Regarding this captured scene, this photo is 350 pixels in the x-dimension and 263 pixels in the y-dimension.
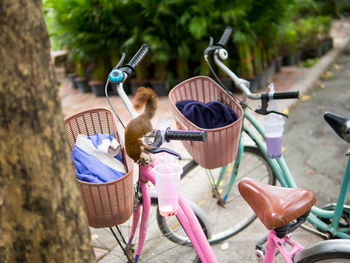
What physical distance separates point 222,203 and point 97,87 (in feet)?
13.8

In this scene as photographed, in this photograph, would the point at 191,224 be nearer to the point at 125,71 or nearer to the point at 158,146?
the point at 158,146

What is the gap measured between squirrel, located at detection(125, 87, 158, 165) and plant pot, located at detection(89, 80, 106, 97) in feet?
16.7

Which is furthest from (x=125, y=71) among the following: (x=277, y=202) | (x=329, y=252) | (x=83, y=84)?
(x=83, y=84)

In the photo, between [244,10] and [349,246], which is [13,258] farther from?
[244,10]

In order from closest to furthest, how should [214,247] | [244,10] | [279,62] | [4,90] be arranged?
[4,90] → [214,247] → [244,10] → [279,62]

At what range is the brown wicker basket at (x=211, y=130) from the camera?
1987 millimetres

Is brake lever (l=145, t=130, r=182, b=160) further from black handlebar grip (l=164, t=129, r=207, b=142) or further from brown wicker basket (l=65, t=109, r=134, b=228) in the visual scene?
brown wicker basket (l=65, t=109, r=134, b=228)

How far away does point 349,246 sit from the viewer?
1.49 m

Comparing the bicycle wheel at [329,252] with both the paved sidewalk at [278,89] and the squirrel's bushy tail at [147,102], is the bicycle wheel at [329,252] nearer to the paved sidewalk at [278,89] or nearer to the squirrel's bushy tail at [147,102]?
the squirrel's bushy tail at [147,102]

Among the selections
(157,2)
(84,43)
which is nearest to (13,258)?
(157,2)

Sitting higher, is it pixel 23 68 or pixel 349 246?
pixel 23 68

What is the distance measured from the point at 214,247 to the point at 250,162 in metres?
0.74

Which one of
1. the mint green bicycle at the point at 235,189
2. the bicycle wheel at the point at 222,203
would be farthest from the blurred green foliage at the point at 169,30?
the mint green bicycle at the point at 235,189

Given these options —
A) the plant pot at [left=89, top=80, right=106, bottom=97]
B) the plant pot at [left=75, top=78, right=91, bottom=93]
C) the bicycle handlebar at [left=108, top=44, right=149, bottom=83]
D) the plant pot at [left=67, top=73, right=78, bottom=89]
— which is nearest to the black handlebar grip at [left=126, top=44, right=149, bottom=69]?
the bicycle handlebar at [left=108, top=44, right=149, bottom=83]
